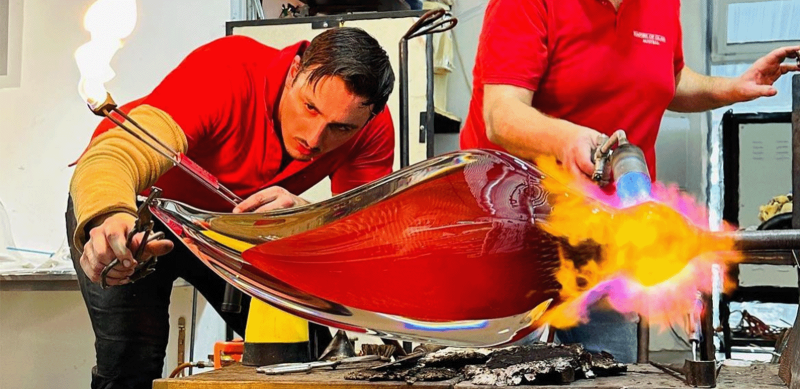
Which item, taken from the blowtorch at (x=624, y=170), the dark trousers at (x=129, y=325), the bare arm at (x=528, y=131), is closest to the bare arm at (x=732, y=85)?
the bare arm at (x=528, y=131)

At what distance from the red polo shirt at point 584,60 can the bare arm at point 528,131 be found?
0.07ft

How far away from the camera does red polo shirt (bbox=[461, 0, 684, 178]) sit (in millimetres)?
1029

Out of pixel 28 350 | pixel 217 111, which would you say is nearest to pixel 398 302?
pixel 217 111

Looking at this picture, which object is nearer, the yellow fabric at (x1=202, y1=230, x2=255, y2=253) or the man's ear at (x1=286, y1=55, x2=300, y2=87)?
the yellow fabric at (x1=202, y1=230, x2=255, y2=253)

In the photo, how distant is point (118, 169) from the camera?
95cm

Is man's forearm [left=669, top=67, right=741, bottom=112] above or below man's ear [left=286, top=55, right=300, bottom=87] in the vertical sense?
below

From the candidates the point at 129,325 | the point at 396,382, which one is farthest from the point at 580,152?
the point at 129,325

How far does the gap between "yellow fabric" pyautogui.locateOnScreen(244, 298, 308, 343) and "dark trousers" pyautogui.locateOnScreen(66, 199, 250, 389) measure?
0.59 ft

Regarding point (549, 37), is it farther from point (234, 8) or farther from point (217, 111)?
point (234, 8)

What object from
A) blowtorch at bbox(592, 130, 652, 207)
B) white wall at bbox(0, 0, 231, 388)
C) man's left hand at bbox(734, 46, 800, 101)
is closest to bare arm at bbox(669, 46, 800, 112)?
man's left hand at bbox(734, 46, 800, 101)

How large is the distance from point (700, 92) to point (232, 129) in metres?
0.68

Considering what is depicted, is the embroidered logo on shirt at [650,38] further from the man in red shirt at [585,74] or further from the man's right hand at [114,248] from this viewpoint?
the man's right hand at [114,248]

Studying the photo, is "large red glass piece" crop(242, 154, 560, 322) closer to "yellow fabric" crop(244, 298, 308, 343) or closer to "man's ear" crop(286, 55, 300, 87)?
"yellow fabric" crop(244, 298, 308, 343)

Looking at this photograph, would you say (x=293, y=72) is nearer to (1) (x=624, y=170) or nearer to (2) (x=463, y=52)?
(1) (x=624, y=170)
